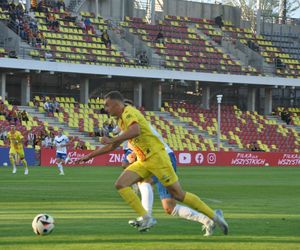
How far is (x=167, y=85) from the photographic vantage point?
72.3 metres

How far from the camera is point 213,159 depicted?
55688 mm

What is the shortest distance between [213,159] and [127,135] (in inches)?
1715

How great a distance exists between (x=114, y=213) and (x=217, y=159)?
3893 centimetres

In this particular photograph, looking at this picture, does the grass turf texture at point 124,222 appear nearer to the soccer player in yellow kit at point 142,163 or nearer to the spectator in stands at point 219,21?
the soccer player in yellow kit at point 142,163

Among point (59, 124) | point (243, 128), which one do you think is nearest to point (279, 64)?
point (243, 128)

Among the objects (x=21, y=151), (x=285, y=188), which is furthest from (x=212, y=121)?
(x=285, y=188)

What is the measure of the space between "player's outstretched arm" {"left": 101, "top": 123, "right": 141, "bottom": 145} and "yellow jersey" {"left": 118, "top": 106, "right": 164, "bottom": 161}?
0.18 metres

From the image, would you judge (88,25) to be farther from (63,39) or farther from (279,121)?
(279,121)

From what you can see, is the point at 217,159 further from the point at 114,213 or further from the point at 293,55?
the point at 114,213

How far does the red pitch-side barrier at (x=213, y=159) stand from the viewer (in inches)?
1944

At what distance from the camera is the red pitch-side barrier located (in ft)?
162

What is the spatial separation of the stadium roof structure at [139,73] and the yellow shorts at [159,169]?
4369cm

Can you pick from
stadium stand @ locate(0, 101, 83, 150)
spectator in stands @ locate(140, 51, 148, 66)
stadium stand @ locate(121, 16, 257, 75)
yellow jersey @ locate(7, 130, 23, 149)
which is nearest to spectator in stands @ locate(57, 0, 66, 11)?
stadium stand @ locate(121, 16, 257, 75)


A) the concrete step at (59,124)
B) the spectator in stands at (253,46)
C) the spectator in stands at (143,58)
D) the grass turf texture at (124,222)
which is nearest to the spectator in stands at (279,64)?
the spectator in stands at (253,46)
